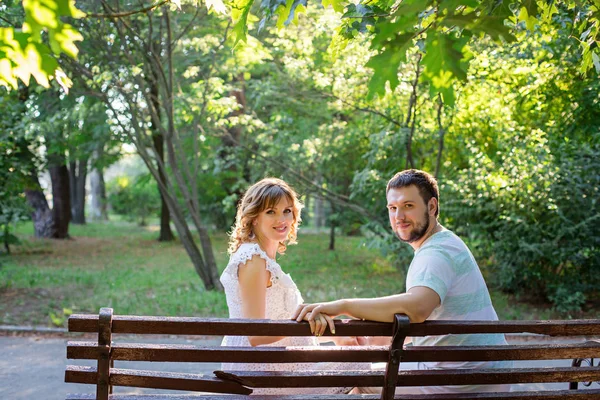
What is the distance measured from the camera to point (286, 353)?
9.47 ft

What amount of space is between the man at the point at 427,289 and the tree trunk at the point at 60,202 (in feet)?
63.5

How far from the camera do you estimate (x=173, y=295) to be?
1141cm

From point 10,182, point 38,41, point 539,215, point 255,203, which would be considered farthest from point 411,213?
point 10,182

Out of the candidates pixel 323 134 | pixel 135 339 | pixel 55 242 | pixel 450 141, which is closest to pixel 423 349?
pixel 135 339

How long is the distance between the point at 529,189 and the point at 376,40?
7.84m

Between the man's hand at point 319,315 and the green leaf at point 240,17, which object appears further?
the green leaf at point 240,17

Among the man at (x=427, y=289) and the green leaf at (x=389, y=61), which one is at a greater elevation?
the green leaf at (x=389, y=61)

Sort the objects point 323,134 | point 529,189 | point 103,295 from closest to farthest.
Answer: point 529,189, point 103,295, point 323,134

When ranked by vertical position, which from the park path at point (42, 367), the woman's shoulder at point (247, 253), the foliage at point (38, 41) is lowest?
the park path at point (42, 367)

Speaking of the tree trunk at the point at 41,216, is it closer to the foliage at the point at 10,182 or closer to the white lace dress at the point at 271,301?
the foliage at the point at 10,182

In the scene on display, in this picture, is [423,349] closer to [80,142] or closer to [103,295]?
[103,295]

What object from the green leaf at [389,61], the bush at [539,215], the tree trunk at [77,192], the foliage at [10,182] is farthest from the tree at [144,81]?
the tree trunk at [77,192]

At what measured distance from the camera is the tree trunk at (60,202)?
69.6 feet

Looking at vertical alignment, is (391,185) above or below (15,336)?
above
